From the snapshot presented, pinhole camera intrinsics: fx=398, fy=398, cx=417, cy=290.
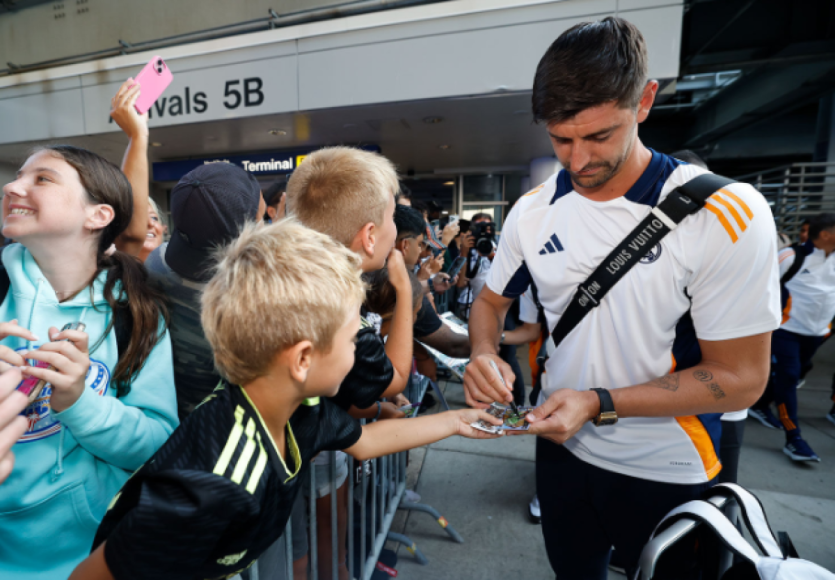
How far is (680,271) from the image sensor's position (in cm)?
132

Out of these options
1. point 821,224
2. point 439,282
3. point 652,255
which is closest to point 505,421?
point 652,255

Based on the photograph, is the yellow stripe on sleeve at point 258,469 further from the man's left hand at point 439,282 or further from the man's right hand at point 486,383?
the man's left hand at point 439,282

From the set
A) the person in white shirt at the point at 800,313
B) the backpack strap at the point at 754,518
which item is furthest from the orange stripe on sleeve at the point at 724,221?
the person in white shirt at the point at 800,313

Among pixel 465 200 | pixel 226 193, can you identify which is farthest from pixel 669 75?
pixel 465 200

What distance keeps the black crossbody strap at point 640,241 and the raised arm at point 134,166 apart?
1.88m

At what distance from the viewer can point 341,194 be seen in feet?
4.93

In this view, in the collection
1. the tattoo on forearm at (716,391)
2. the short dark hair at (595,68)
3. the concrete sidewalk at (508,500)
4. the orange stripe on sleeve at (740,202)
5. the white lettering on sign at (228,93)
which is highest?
the white lettering on sign at (228,93)

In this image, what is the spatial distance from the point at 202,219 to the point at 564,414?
144cm

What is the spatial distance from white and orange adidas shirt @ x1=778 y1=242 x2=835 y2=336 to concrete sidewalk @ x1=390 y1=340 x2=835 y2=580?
1107 mm

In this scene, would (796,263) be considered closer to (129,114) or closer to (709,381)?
(709,381)

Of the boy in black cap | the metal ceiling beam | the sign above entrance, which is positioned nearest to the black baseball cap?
the boy in black cap

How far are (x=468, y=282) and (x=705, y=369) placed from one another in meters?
4.24

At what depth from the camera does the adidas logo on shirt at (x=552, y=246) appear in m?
1.57

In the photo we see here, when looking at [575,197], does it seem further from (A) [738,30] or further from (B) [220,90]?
(A) [738,30]
